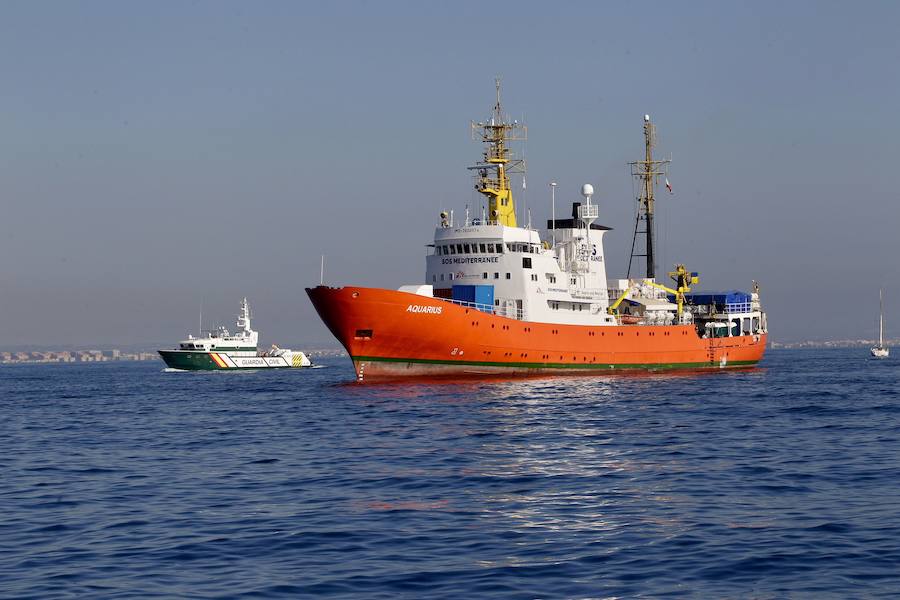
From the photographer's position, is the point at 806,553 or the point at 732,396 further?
the point at 732,396

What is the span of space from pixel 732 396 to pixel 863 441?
58.0 ft

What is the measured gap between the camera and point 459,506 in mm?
16797

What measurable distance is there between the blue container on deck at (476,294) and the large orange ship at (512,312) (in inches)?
2.1

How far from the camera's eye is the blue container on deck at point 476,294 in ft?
180

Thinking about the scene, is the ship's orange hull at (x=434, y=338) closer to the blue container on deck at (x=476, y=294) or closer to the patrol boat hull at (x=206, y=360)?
the blue container on deck at (x=476, y=294)

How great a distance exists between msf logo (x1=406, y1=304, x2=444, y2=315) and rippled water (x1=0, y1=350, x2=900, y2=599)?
52.4 feet


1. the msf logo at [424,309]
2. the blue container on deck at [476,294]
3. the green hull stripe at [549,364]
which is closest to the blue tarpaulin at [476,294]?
the blue container on deck at [476,294]

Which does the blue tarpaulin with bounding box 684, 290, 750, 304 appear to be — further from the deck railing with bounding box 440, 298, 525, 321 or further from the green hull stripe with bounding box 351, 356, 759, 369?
the deck railing with bounding box 440, 298, 525, 321

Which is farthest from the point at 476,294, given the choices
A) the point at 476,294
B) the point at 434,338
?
the point at 434,338

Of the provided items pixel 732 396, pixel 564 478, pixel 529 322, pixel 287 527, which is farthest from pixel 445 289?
pixel 287 527

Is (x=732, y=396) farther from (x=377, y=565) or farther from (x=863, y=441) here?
(x=377, y=565)

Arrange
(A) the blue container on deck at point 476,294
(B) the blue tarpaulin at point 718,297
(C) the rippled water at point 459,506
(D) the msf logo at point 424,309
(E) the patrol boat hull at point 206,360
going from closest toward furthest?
(C) the rippled water at point 459,506, (D) the msf logo at point 424,309, (A) the blue container on deck at point 476,294, (B) the blue tarpaulin at point 718,297, (E) the patrol boat hull at point 206,360

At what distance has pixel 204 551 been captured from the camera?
1359cm

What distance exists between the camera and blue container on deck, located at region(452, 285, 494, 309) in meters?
55.0
